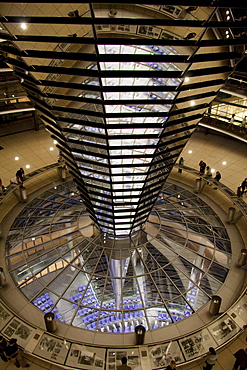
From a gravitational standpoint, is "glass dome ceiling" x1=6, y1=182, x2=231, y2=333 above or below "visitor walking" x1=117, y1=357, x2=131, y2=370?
above

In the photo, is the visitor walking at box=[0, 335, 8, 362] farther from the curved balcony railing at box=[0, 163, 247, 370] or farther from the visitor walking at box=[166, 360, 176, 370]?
the visitor walking at box=[166, 360, 176, 370]

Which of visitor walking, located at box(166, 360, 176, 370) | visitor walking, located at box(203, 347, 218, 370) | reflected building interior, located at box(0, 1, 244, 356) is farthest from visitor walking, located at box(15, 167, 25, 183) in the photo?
visitor walking, located at box(203, 347, 218, 370)

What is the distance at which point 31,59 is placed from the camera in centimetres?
1009

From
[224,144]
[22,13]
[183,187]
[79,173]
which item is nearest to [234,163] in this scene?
[224,144]

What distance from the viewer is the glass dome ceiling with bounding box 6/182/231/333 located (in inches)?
590

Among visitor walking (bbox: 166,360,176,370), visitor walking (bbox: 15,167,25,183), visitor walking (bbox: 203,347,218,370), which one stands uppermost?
visitor walking (bbox: 15,167,25,183)

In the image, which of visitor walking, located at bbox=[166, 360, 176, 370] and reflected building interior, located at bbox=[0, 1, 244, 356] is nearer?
reflected building interior, located at bbox=[0, 1, 244, 356]

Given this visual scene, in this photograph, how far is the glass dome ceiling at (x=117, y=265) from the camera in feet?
49.1

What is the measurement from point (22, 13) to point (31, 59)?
64.1 inches

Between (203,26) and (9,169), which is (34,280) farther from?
(203,26)

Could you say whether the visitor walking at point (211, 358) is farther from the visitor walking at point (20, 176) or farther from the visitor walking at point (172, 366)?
the visitor walking at point (20, 176)

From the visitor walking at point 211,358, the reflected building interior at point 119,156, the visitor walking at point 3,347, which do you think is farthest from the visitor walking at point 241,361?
the visitor walking at point 3,347

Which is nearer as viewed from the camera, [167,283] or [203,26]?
[203,26]

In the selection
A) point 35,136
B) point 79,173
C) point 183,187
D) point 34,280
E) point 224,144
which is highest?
point 35,136
